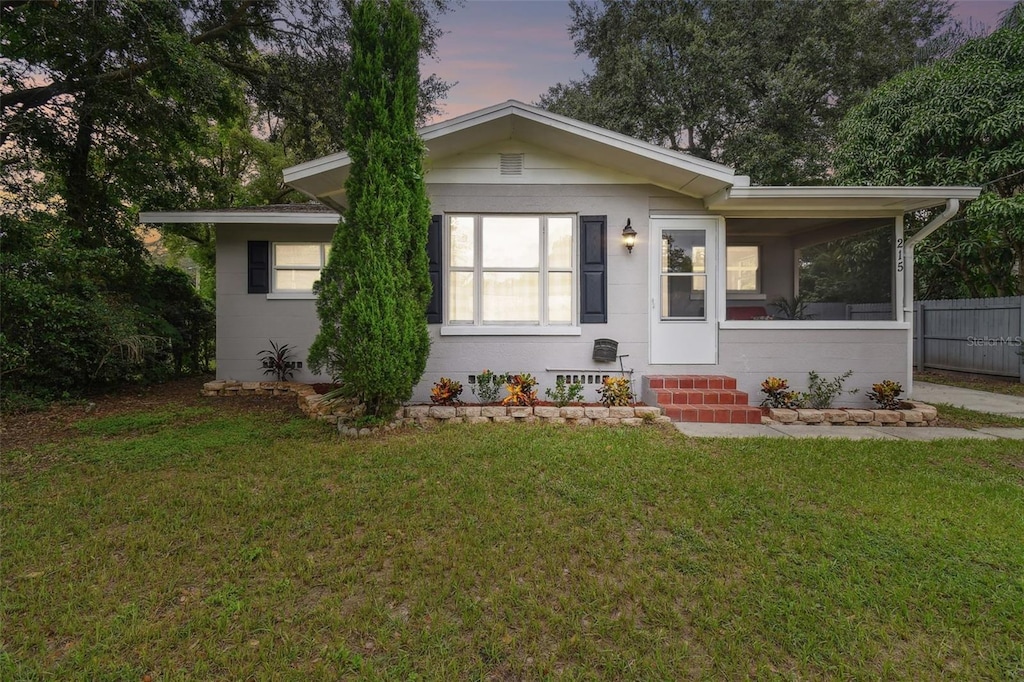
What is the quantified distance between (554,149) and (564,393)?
3118 millimetres

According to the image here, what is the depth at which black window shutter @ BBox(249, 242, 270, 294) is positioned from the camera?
7.51 meters

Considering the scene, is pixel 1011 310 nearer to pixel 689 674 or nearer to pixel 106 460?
pixel 689 674

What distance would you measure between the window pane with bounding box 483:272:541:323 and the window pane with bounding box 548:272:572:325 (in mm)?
160

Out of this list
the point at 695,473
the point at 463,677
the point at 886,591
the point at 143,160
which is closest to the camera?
the point at 463,677

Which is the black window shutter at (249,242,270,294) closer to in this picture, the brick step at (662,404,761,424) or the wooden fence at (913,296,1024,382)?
the brick step at (662,404,761,424)

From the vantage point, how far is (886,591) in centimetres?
217

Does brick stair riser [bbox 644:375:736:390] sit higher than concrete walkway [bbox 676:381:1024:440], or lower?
higher

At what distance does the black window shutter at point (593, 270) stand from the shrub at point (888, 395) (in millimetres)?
3395

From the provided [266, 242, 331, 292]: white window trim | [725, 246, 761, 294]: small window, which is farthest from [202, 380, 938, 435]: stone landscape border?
[725, 246, 761, 294]: small window

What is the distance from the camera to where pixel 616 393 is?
18.1ft

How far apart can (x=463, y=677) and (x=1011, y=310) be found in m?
11.3

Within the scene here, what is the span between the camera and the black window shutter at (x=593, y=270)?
5.88 meters

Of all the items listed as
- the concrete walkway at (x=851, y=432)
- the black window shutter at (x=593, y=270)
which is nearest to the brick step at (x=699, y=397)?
the concrete walkway at (x=851, y=432)

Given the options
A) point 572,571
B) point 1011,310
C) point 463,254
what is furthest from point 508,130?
point 1011,310
